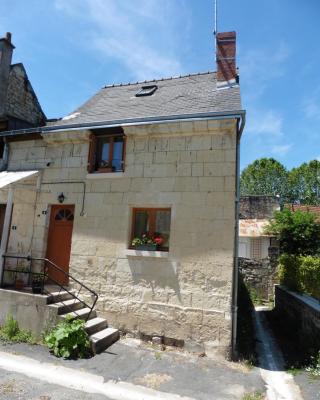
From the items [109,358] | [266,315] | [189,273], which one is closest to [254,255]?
[266,315]

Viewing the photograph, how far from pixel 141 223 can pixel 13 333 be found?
3742 millimetres

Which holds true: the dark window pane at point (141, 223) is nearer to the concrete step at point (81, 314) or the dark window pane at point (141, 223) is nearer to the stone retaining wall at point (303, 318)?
the concrete step at point (81, 314)

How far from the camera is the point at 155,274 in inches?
289

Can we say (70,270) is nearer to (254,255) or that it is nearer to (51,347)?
(51,347)

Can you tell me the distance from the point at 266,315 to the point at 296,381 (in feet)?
22.7

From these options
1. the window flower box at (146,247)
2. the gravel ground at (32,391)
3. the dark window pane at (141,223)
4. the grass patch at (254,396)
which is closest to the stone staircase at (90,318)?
the gravel ground at (32,391)

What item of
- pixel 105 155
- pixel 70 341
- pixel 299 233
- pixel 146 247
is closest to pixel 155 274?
pixel 146 247

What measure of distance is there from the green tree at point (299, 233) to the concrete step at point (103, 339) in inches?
251

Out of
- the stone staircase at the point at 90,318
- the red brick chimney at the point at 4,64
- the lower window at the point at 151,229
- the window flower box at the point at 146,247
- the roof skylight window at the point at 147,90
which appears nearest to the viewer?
the stone staircase at the point at 90,318

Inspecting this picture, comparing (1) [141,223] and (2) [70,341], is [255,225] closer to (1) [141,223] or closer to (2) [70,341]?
(1) [141,223]

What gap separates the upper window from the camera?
8430mm

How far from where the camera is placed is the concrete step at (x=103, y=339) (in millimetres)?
6383

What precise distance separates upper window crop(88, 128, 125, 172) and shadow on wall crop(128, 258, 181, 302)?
2533mm

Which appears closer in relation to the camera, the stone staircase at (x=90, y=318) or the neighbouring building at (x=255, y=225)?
the stone staircase at (x=90, y=318)
